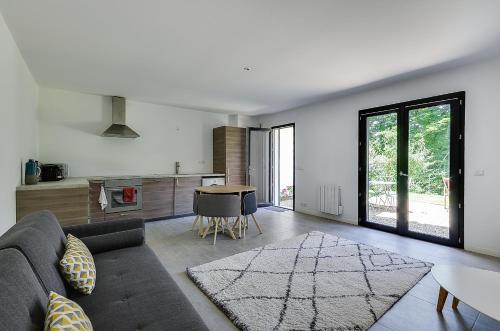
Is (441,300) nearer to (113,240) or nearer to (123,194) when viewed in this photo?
(113,240)

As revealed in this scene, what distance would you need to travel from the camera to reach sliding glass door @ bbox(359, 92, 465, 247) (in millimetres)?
3502

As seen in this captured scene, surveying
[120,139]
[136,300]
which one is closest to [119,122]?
[120,139]

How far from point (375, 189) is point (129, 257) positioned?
4.17 m

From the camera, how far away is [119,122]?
16.4ft

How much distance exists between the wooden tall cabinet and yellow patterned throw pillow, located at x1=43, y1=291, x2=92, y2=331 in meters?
5.00

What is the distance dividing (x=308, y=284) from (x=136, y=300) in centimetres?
163

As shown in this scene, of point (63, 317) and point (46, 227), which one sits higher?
point (46, 227)

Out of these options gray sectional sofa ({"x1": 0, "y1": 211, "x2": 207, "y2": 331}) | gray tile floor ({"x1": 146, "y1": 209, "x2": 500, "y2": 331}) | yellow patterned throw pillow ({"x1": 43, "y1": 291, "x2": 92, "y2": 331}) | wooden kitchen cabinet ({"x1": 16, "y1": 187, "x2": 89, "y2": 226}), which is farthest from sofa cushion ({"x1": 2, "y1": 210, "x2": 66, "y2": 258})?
wooden kitchen cabinet ({"x1": 16, "y1": 187, "x2": 89, "y2": 226})

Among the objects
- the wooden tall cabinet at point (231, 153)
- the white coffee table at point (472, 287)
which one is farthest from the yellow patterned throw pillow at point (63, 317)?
the wooden tall cabinet at point (231, 153)

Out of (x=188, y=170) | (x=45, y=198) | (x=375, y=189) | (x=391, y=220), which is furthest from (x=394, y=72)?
(x=45, y=198)

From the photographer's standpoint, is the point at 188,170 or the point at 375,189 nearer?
the point at 375,189

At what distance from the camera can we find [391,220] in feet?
14.1

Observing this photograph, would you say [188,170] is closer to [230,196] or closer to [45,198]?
[230,196]

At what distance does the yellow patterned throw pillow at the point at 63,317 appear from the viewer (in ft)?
2.91
